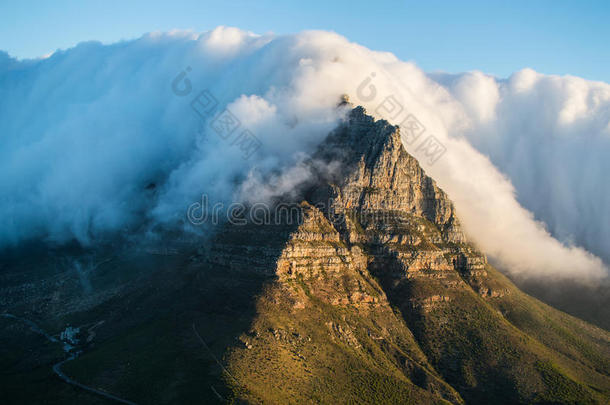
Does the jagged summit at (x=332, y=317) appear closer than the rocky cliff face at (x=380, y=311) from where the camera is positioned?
Yes

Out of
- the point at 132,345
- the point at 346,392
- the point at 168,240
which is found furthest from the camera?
the point at 168,240

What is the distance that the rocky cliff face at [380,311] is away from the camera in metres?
124

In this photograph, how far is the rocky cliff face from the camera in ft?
405

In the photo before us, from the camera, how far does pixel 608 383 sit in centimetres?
14700

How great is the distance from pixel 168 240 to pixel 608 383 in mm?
166616

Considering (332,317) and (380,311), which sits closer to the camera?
(332,317)

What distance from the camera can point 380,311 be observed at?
15962cm

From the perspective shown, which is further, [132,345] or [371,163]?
[371,163]

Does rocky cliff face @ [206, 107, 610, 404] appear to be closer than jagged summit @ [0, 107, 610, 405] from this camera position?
No

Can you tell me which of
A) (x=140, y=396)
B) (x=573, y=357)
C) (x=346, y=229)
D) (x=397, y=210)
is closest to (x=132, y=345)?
(x=140, y=396)

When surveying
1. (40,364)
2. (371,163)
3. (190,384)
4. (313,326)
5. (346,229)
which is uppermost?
(371,163)

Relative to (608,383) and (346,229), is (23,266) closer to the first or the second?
(346,229)

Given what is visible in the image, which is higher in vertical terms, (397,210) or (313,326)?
(397,210)

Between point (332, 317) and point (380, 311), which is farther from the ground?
point (380, 311)
